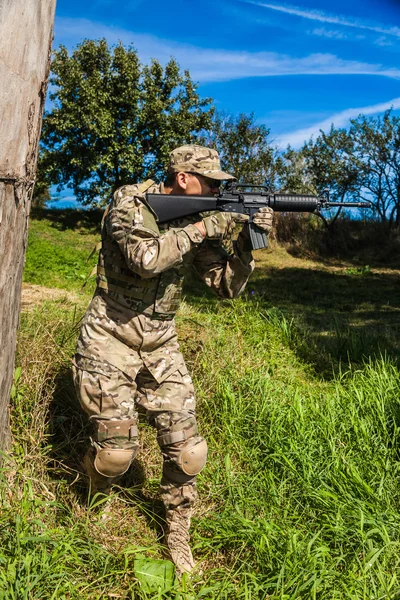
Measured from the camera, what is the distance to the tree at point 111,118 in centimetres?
2061

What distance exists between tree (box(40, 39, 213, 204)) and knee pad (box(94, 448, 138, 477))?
18.3 meters

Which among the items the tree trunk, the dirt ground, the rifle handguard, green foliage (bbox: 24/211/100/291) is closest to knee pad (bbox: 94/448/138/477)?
the tree trunk

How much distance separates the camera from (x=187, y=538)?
123 inches

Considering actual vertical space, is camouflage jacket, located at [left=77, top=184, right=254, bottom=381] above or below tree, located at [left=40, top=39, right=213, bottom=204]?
below

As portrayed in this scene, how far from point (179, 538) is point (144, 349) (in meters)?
1.01

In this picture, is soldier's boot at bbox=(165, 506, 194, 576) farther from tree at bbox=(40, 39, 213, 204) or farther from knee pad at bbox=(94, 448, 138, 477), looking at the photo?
tree at bbox=(40, 39, 213, 204)

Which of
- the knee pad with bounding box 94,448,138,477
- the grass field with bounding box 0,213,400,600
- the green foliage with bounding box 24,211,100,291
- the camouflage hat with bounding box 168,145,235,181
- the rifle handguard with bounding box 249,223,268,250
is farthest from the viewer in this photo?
the green foliage with bounding box 24,211,100,291

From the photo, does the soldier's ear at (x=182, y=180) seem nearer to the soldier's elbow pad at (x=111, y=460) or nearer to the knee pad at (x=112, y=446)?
the knee pad at (x=112, y=446)

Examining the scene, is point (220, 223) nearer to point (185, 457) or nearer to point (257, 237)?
point (257, 237)

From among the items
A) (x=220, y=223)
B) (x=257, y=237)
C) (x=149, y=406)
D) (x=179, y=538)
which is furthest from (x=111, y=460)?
(x=257, y=237)

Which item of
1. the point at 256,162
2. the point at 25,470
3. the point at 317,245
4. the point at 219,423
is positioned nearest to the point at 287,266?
the point at 317,245

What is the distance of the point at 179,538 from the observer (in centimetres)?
309

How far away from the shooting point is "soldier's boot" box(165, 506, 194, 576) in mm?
2998

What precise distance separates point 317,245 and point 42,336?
1432 cm
